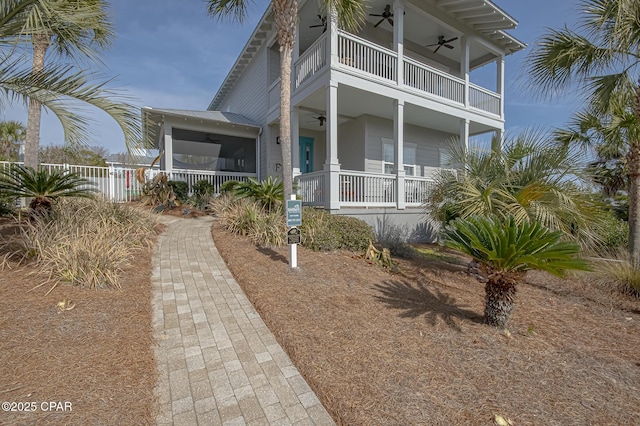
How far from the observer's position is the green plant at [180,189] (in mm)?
11203

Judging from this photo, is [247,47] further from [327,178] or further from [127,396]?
[127,396]

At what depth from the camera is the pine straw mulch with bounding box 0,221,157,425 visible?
2033mm

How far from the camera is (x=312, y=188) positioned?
8914mm

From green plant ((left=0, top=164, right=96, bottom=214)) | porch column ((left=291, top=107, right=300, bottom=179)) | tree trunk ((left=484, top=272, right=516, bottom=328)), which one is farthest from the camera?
porch column ((left=291, top=107, right=300, bottom=179))

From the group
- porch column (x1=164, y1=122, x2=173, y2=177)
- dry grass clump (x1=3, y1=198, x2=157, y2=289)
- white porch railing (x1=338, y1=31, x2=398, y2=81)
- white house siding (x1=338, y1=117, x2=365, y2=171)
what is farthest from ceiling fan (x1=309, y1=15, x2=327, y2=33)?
dry grass clump (x1=3, y1=198, x2=157, y2=289)

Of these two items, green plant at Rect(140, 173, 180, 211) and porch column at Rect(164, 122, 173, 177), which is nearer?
green plant at Rect(140, 173, 180, 211)

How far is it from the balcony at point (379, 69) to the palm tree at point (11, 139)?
1795 cm

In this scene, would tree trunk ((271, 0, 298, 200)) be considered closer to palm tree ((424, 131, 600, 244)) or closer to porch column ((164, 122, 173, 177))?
palm tree ((424, 131, 600, 244))

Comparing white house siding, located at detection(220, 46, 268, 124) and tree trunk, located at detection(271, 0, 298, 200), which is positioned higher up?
white house siding, located at detection(220, 46, 268, 124)

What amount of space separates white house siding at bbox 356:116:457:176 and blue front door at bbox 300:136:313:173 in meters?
1.52

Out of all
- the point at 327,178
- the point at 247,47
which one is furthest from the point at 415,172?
the point at 247,47

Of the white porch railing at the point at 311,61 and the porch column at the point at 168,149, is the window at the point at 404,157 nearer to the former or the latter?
the white porch railing at the point at 311,61

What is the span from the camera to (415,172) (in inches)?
500

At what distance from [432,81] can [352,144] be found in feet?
11.9
